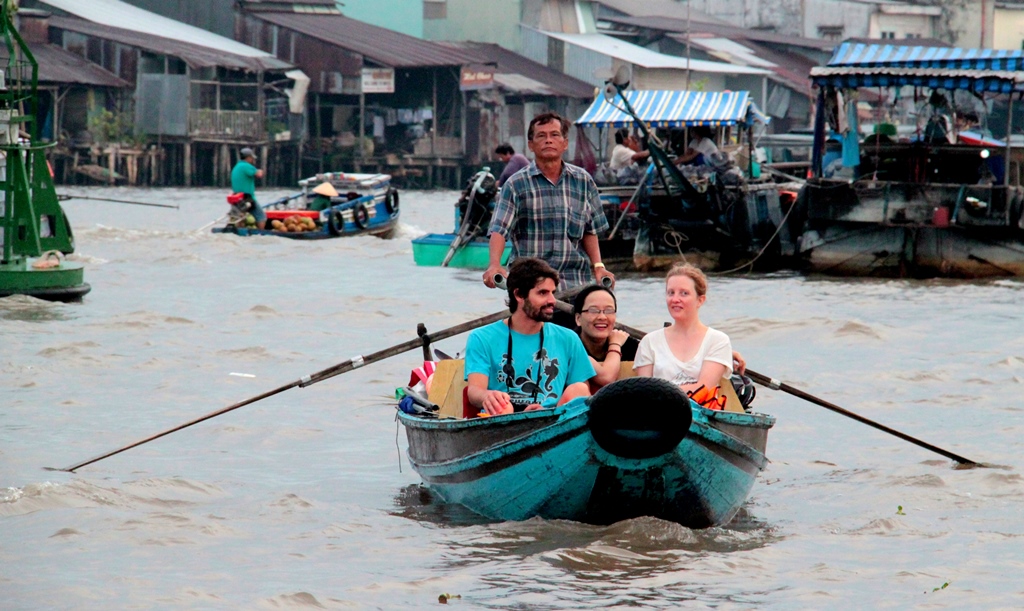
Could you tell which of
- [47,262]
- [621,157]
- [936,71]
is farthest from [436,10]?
[47,262]

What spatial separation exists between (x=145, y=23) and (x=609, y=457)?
38965 millimetres

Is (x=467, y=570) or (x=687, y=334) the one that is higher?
(x=687, y=334)

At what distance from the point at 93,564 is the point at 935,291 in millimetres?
12490

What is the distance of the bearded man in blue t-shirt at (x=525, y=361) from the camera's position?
595 centimetres

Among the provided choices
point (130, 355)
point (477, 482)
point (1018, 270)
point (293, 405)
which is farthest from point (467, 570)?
point (1018, 270)

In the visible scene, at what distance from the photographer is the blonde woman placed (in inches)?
234

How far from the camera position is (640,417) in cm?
515

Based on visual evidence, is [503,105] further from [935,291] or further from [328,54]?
[935,291]

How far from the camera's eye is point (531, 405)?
5922 mm

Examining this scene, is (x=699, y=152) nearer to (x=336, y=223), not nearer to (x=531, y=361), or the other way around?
(x=336, y=223)

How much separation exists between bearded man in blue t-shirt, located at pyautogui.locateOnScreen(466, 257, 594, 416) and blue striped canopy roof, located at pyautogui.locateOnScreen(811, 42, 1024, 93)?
11.9 m

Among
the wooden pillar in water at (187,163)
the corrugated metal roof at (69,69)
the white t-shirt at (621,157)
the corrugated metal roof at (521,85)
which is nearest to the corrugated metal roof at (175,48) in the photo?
the corrugated metal roof at (69,69)

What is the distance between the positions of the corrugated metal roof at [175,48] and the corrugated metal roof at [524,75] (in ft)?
22.8

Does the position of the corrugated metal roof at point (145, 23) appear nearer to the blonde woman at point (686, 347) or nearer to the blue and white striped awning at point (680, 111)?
the blue and white striped awning at point (680, 111)
